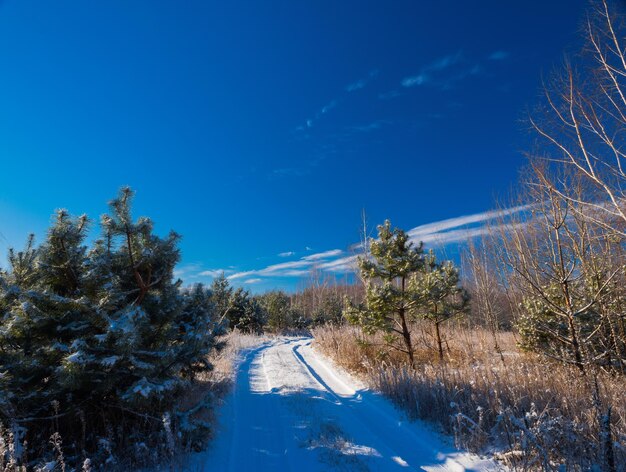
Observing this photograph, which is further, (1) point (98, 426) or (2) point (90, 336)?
(1) point (98, 426)

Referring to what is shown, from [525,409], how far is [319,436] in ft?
9.88

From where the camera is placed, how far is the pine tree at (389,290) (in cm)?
796

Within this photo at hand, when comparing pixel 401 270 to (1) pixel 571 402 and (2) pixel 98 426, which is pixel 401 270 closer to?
(1) pixel 571 402

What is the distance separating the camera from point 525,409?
427 centimetres

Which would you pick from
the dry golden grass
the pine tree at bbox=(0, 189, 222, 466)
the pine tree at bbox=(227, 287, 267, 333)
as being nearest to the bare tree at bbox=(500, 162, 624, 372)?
the dry golden grass

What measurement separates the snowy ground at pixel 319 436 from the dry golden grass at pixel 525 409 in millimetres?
326

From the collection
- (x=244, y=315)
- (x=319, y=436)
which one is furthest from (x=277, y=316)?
(x=319, y=436)

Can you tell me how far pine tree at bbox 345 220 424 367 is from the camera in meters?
7.96

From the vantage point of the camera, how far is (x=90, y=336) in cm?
288

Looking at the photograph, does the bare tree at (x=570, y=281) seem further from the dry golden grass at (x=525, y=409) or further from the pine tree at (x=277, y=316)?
the pine tree at (x=277, y=316)

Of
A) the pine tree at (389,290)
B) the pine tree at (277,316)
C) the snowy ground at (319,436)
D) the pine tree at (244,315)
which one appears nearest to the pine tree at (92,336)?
the snowy ground at (319,436)

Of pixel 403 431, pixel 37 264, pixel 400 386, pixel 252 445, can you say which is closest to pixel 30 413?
pixel 37 264

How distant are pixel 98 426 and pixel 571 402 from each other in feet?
19.1

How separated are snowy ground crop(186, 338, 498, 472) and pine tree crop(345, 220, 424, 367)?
5.76 ft
